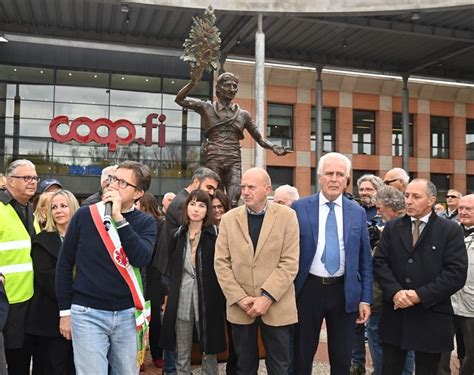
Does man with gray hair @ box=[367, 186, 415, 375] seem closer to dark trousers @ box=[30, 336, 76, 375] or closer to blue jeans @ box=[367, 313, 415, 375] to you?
blue jeans @ box=[367, 313, 415, 375]

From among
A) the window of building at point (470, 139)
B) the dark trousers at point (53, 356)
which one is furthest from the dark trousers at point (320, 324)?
the window of building at point (470, 139)

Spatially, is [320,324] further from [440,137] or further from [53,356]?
[440,137]

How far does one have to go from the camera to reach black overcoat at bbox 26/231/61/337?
158 inches

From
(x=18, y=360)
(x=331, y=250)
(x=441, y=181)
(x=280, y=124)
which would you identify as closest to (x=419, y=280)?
(x=331, y=250)

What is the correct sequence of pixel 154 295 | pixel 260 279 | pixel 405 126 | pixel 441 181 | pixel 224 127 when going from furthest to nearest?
pixel 441 181 → pixel 405 126 → pixel 224 127 → pixel 154 295 → pixel 260 279

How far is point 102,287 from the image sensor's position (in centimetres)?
335

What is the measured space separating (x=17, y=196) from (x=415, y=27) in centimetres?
2026

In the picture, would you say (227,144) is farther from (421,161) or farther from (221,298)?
(421,161)

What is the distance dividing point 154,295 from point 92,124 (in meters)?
20.5

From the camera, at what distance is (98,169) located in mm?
24938

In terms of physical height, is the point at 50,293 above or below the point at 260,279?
below

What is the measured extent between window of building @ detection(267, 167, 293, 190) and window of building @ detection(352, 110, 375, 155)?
14.8 feet

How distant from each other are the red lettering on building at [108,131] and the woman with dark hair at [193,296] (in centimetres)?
2082

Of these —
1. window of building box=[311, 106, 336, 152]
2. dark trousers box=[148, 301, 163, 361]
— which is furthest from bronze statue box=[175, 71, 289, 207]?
window of building box=[311, 106, 336, 152]
